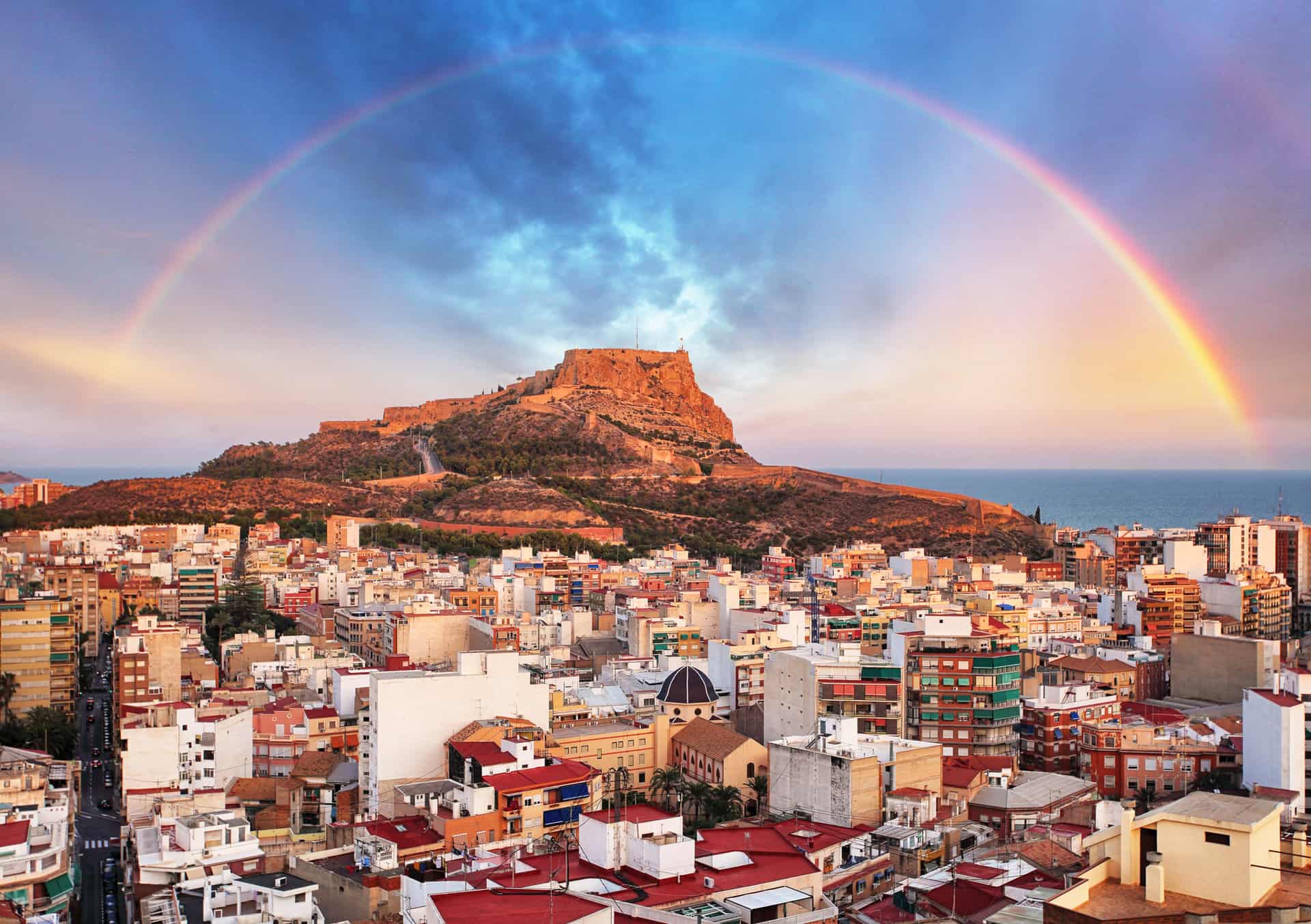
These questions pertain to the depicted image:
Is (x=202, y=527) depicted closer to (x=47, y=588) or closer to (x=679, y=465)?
(x=47, y=588)

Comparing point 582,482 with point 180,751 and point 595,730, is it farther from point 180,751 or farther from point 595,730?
point 180,751

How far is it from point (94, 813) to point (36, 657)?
701cm

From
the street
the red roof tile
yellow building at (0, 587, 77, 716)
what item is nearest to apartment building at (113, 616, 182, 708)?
the street

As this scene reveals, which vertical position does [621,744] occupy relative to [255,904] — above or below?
above

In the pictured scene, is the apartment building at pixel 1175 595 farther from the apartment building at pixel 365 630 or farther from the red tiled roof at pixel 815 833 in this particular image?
the red tiled roof at pixel 815 833

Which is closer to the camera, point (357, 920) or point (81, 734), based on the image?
point (357, 920)

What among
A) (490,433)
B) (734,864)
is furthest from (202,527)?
(734,864)

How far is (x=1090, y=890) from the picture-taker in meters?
5.96

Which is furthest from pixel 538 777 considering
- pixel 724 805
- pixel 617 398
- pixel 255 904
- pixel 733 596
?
pixel 617 398

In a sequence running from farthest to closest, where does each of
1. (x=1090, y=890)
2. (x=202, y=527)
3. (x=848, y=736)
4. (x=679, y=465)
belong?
(x=679, y=465) → (x=202, y=527) → (x=848, y=736) → (x=1090, y=890)

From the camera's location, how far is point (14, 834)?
49.0ft

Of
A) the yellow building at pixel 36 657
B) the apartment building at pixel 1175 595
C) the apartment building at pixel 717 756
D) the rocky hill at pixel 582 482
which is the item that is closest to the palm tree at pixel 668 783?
the apartment building at pixel 717 756

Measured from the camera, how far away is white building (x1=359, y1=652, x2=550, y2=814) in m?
18.2

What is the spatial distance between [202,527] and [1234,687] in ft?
129
